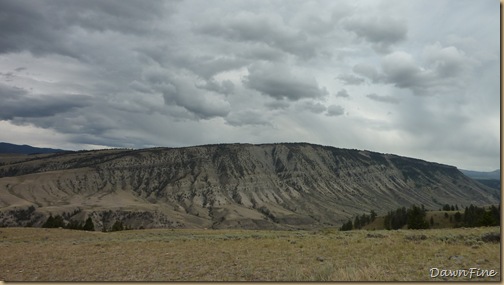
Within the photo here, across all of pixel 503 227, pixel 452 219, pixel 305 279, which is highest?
pixel 503 227

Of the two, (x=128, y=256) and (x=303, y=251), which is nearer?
(x=303, y=251)

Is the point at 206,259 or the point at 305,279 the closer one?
the point at 305,279

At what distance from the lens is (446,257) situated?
60.8ft

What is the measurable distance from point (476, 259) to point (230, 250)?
15.7 meters

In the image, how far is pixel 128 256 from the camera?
2655 centimetres

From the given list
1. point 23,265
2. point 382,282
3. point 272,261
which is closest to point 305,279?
point 382,282

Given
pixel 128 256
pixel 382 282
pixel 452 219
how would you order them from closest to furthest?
pixel 382 282, pixel 128 256, pixel 452 219

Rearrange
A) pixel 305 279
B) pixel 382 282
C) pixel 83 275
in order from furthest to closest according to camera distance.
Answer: pixel 83 275, pixel 305 279, pixel 382 282

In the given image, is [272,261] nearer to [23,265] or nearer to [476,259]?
[476,259]

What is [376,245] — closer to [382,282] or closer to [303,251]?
[303,251]

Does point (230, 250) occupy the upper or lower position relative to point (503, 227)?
lower

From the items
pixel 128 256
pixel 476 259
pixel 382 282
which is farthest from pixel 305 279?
pixel 128 256

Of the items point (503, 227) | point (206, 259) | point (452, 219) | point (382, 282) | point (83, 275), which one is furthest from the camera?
point (452, 219)

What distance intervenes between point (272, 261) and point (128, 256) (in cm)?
1155
